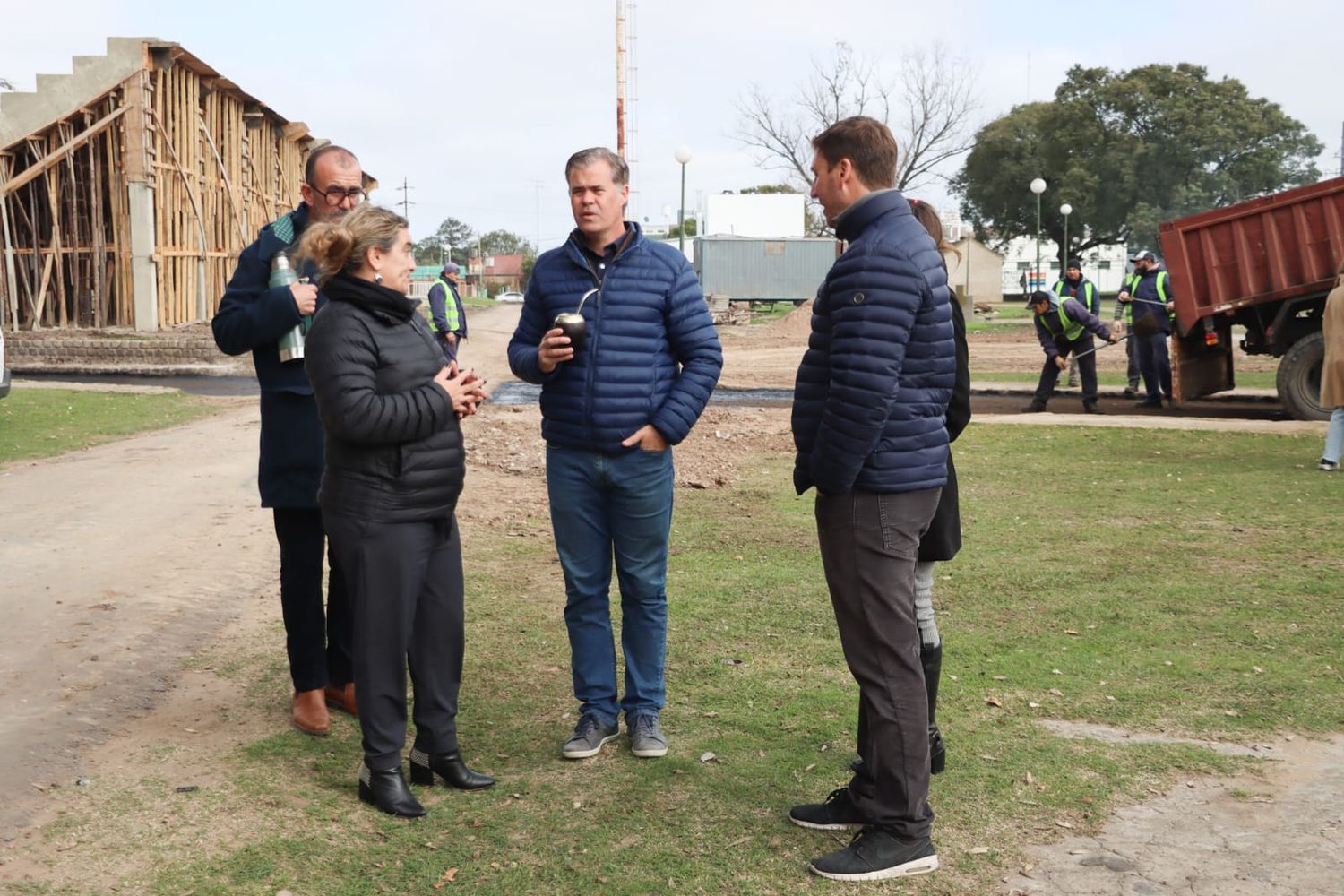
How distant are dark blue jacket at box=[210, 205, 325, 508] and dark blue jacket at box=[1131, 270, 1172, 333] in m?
14.3

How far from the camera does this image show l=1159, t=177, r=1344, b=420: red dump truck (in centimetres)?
1495

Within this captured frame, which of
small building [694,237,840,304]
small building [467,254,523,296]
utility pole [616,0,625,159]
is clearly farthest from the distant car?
small building [467,254,523,296]

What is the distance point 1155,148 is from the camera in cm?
6294

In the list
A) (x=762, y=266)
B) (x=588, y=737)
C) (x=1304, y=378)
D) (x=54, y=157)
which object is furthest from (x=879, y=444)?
(x=762, y=266)

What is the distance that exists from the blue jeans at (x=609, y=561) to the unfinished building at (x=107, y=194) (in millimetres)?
24713

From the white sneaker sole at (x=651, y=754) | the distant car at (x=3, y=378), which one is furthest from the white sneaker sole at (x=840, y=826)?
the distant car at (x=3, y=378)

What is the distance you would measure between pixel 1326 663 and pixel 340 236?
433cm

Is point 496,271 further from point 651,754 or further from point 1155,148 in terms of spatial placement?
point 651,754

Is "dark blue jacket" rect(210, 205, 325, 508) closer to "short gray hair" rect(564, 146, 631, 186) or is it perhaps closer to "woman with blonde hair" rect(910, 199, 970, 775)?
"short gray hair" rect(564, 146, 631, 186)

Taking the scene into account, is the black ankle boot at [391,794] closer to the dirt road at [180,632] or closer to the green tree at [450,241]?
the dirt road at [180,632]

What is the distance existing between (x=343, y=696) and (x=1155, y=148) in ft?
211

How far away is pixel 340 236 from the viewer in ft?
13.0

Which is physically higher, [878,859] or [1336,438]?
[1336,438]

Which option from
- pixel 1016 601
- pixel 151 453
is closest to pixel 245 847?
pixel 1016 601
